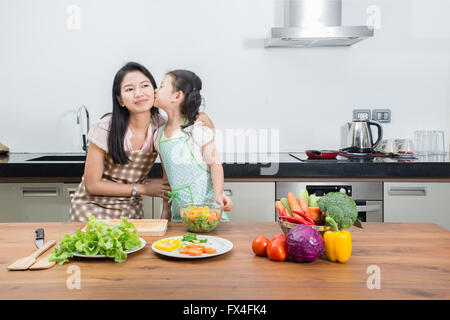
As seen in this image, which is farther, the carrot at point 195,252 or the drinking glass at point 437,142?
the drinking glass at point 437,142

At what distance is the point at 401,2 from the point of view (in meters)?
2.83

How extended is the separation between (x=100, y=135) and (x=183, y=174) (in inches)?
15.5

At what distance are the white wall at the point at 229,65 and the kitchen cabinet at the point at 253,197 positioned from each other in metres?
0.71

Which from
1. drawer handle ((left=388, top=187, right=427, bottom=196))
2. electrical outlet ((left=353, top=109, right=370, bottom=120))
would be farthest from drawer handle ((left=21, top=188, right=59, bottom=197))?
electrical outlet ((left=353, top=109, right=370, bottom=120))

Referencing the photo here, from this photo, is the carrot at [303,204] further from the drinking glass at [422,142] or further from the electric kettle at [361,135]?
the drinking glass at [422,142]

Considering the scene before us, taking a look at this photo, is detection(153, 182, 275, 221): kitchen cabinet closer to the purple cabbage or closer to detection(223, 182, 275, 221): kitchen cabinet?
detection(223, 182, 275, 221): kitchen cabinet

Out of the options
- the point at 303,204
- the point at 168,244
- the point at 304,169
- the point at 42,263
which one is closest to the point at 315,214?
the point at 303,204

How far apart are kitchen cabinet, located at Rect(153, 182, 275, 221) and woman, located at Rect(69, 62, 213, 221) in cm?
46

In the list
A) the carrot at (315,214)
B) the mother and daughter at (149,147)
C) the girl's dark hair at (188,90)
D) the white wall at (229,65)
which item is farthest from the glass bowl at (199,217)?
the white wall at (229,65)

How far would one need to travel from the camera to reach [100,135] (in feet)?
5.83

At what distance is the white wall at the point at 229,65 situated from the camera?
2.84 meters

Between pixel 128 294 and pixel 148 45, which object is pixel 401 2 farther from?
pixel 128 294

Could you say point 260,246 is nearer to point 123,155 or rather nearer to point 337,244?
point 337,244
